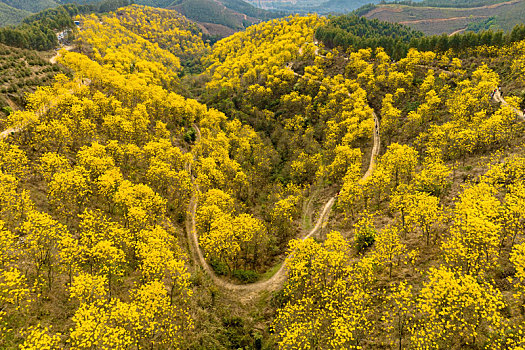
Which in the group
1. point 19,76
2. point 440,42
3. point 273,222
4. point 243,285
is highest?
point 440,42

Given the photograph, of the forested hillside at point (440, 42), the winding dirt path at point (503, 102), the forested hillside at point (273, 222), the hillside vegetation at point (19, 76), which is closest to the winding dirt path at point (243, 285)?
the forested hillside at point (273, 222)

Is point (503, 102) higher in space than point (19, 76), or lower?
higher

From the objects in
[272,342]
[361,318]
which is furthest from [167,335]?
[361,318]

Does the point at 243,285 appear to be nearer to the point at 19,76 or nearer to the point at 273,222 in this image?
the point at 273,222

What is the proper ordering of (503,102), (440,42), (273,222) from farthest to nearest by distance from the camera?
(440,42), (503,102), (273,222)

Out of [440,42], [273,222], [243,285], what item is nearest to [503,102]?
[440,42]

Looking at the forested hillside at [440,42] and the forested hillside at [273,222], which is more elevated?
the forested hillside at [440,42]

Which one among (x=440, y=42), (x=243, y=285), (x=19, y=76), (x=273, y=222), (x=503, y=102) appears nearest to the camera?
(x=243, y=285)

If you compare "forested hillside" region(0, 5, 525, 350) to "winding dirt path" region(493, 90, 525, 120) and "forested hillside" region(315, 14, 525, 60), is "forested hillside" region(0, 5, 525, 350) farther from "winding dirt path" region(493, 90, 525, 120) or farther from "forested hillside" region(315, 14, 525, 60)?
"forested hillside" region(315, 14, 525, 60)

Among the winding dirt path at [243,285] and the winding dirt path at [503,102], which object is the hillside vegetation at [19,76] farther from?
the winding dirt path at [503,102]
